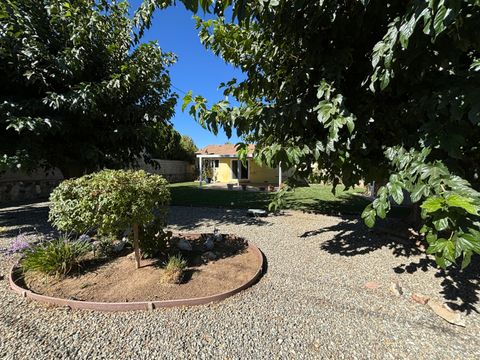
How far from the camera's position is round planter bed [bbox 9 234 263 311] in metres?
3.04

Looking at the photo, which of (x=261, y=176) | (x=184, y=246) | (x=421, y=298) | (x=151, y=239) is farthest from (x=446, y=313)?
(x=261, y=176)

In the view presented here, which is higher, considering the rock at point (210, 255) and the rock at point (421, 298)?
the rock at point (210, 255)

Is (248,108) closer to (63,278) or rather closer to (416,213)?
(63,278)

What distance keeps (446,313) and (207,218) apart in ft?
20.4

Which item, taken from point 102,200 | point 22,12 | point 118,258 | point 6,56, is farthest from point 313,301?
point 22,12

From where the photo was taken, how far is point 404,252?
4863 mm

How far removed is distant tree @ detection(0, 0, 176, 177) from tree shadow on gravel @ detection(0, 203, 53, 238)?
1635 millimetres

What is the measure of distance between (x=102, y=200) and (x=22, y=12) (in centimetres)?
Result: 538

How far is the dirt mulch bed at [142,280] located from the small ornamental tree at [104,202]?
750 millimetres

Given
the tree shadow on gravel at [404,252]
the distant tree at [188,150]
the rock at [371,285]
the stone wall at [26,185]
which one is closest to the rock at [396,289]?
the rock at [371,285]

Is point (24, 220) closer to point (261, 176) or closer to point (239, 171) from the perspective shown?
point (239, 171)

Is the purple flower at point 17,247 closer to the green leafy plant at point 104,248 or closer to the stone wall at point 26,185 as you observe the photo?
the green leafy plant at point 104,248

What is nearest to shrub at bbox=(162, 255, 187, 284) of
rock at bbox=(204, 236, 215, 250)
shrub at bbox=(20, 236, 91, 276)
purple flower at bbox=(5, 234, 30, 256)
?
rock at bbox=(204, 236, 215, 250)

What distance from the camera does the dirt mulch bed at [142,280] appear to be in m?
3.25
